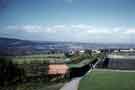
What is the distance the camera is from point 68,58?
9781 mm

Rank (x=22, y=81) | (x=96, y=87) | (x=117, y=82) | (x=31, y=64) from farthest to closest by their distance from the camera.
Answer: (x=31, y=64), (x=22, y=81), (x=117, y=82), (x=96, y=87)

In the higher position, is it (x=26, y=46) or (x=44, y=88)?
(x=26, y=46)

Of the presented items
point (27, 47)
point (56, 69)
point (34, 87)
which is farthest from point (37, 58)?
point (34, 87)

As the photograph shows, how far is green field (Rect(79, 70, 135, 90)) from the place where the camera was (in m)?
5.55

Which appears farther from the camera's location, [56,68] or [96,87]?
[56,68]

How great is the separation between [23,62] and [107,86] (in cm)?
345

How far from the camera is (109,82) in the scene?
6.16 m

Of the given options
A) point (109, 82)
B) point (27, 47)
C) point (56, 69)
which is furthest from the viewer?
point (27, 47)

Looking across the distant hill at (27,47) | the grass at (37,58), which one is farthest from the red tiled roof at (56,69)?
the distant hill at (27,47)

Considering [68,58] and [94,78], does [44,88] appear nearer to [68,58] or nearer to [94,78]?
[94,78]

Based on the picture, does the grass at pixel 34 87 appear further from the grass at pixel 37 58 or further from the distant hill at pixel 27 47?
the grass at pixel 37 58

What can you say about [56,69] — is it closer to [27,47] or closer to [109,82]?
[27,47]

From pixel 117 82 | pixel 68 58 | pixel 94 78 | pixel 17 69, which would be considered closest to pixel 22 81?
pixel 17 69

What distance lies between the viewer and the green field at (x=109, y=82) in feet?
18.2
